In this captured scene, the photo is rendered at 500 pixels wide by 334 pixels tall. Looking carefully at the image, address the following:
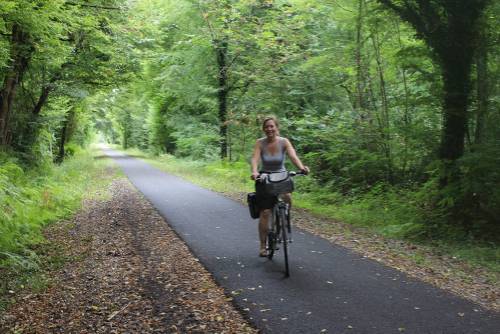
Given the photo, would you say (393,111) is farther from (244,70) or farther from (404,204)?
(244,70)

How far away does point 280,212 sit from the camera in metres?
6.47

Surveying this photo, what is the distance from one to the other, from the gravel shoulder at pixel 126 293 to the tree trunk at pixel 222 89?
1443cm

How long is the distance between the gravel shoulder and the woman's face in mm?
2211

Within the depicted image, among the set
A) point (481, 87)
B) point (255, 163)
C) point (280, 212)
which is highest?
point (481, 87)

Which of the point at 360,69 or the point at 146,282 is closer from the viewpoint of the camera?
the point at 146,282

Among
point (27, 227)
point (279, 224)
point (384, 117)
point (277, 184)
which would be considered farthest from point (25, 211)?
point (384, 117)

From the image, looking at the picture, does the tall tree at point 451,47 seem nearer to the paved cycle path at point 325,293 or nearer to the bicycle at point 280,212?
the paved cycle path at point 325,293

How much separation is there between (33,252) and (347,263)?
5.01 m

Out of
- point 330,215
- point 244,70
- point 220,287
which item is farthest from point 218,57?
point 220,287

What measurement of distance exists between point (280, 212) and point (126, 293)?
235 centimetres

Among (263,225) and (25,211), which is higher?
(263,225)

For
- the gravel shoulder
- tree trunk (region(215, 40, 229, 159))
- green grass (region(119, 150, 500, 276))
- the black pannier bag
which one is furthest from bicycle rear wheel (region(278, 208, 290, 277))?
tree trunk (region(215, 40, 229, 159))

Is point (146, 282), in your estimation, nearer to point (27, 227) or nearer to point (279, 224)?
point (279, 224)

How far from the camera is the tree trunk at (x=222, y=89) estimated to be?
22.8 meters
